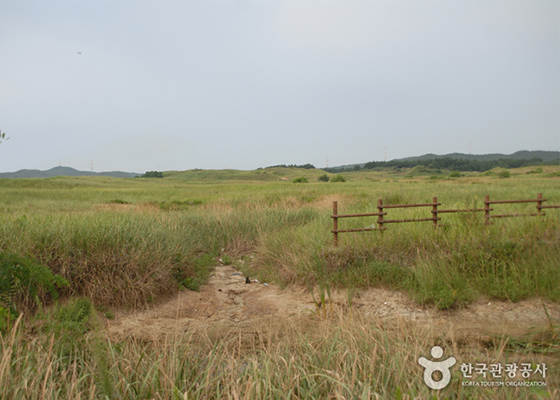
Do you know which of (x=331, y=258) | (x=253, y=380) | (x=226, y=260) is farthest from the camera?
(x=226, y=260)

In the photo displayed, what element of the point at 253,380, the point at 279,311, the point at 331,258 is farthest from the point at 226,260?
the point at 253,380

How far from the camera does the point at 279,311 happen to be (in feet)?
24.6

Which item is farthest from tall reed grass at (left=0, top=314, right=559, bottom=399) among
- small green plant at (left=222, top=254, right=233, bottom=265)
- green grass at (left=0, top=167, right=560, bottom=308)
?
small green plant at (left=222, top=254, right=233, bottom=265)

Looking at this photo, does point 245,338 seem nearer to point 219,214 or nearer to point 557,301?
point 557,301

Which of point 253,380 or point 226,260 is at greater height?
point 253,380

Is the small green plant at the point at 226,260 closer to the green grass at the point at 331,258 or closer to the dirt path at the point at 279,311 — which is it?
the green grass at the point at 331,258

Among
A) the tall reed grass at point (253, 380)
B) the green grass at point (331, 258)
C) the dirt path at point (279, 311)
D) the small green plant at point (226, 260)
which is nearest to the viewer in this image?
the tall reed grass at point (253, 380)

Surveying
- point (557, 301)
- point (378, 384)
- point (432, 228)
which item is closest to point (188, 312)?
point (378, 384)

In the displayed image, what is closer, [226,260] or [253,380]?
[253,380]

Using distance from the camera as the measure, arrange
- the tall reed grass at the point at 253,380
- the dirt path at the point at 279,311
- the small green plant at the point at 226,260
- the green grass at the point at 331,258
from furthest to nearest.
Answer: the small green plant at the point at 226,260 → the green grass at the point at 331,258 → the dirt path at the point at 279,311 → the tall reed grass at the point at 253,380

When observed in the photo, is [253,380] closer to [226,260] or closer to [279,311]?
[279,311]

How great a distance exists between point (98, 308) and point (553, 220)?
36.8ft

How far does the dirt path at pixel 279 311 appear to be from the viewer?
6266mm

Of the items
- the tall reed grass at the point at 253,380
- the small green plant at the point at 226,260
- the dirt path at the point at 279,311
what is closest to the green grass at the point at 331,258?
the dirt path at the point at 279,311
